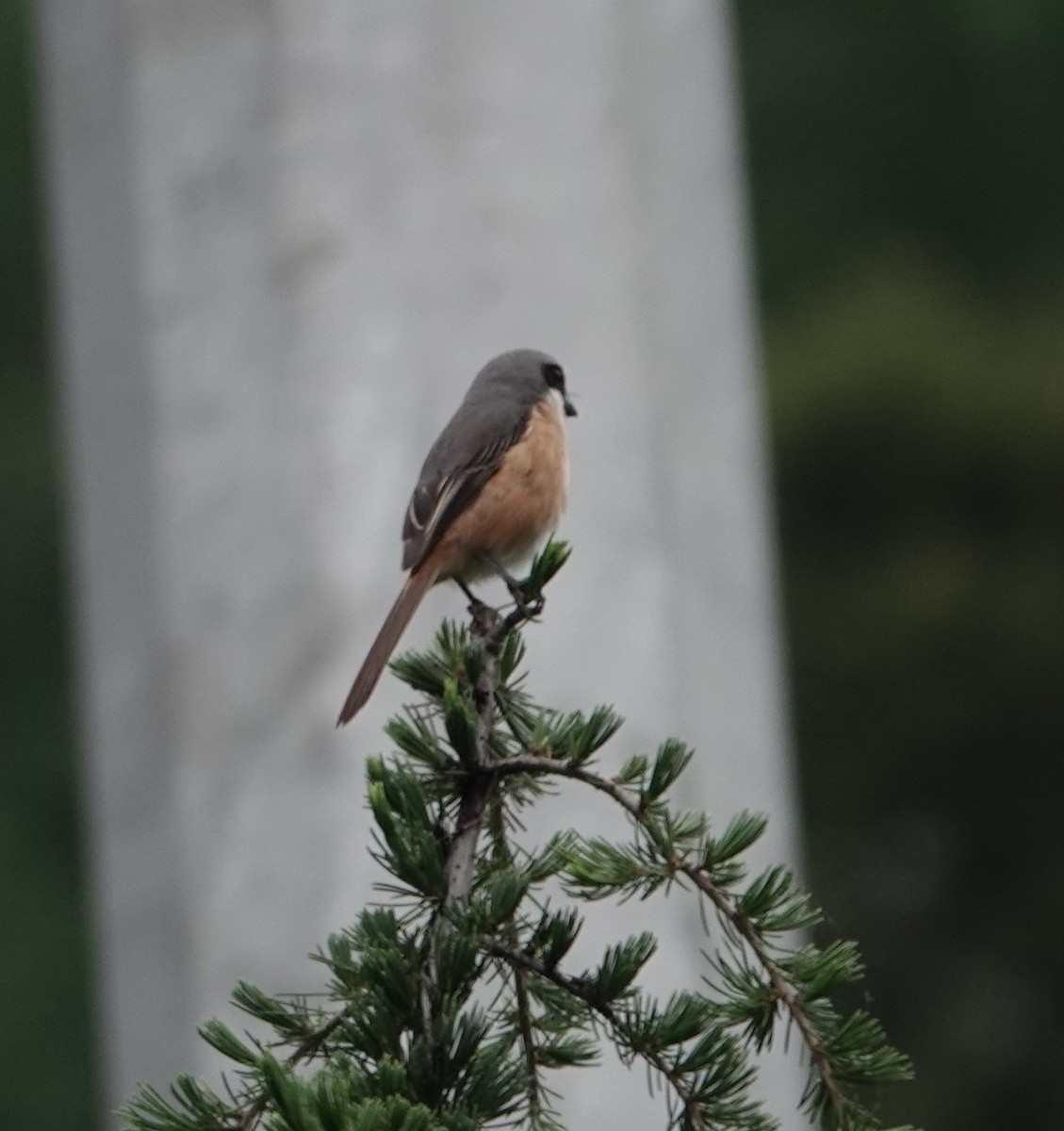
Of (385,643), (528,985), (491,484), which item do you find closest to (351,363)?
(491,484)

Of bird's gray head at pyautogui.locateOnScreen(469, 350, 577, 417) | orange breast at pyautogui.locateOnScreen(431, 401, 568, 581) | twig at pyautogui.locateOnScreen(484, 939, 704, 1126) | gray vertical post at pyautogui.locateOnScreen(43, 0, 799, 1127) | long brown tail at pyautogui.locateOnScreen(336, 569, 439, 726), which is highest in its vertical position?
gray vertical post at pyautogui.locateOnScreen(43, 0, 799, 1127)

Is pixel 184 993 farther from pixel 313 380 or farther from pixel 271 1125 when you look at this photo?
pixel 271 1125

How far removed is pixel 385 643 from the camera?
116 inches

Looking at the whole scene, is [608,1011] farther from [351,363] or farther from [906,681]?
[906,681]

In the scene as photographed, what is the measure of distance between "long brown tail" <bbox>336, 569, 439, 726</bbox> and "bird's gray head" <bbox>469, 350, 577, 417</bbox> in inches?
15.8

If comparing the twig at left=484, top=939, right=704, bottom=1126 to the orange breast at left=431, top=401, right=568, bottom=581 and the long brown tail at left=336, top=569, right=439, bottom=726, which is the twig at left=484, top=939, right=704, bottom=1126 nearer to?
the long brown tail at left=336, top=569, right=439, bottom=726

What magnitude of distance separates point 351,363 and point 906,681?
8.48m

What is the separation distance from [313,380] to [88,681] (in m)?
1.58

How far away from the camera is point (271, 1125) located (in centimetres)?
160

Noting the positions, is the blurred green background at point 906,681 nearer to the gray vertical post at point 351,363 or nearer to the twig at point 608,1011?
the gray vertical post at point 351,363

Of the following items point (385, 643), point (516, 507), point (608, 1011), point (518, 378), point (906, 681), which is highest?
point (906, 681)

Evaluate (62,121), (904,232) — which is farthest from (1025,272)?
(62,121)

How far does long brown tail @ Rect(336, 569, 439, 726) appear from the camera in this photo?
8.78 feet

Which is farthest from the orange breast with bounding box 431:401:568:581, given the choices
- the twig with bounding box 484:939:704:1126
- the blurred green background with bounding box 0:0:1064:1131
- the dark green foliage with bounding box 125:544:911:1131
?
the blurred green background with bounding box 0:0:1064:1131
